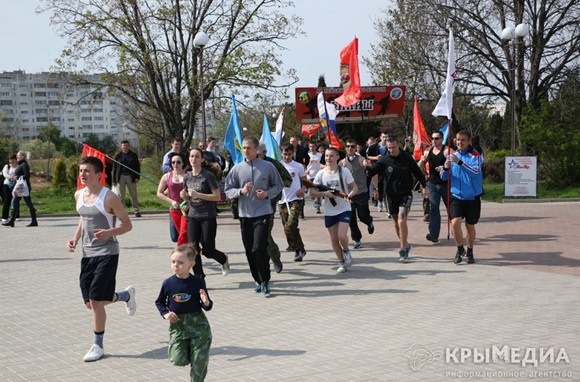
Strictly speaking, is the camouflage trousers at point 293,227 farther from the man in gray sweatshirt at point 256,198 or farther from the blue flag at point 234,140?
the man in gray sweatshirt at point 256,198

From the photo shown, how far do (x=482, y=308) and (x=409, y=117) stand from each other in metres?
32.2

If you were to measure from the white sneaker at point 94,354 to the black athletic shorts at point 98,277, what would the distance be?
417mm

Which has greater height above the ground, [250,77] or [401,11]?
[401,11]

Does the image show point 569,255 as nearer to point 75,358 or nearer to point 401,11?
point 75,358

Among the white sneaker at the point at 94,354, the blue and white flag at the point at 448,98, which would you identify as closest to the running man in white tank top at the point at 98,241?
the white sneaker at the point at 94,354

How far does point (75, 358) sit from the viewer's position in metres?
6.48

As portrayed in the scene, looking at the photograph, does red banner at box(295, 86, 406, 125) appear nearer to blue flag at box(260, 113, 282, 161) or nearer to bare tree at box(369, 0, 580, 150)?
bare tree at box(369, 0, 580, 150)

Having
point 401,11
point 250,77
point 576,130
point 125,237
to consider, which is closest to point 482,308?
point 125,237

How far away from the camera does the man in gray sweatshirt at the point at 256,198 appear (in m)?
8.92

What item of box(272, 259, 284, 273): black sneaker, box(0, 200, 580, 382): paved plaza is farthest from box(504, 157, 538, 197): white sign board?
box(272, 259, 284, 273): black sneaker

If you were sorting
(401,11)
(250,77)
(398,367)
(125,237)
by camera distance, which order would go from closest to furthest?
(398,367) → (125,237) → (250,77) → (401,11)

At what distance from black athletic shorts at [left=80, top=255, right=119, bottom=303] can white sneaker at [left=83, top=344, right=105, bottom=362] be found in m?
0.42

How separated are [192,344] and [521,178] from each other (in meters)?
18.4

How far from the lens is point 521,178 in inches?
871
